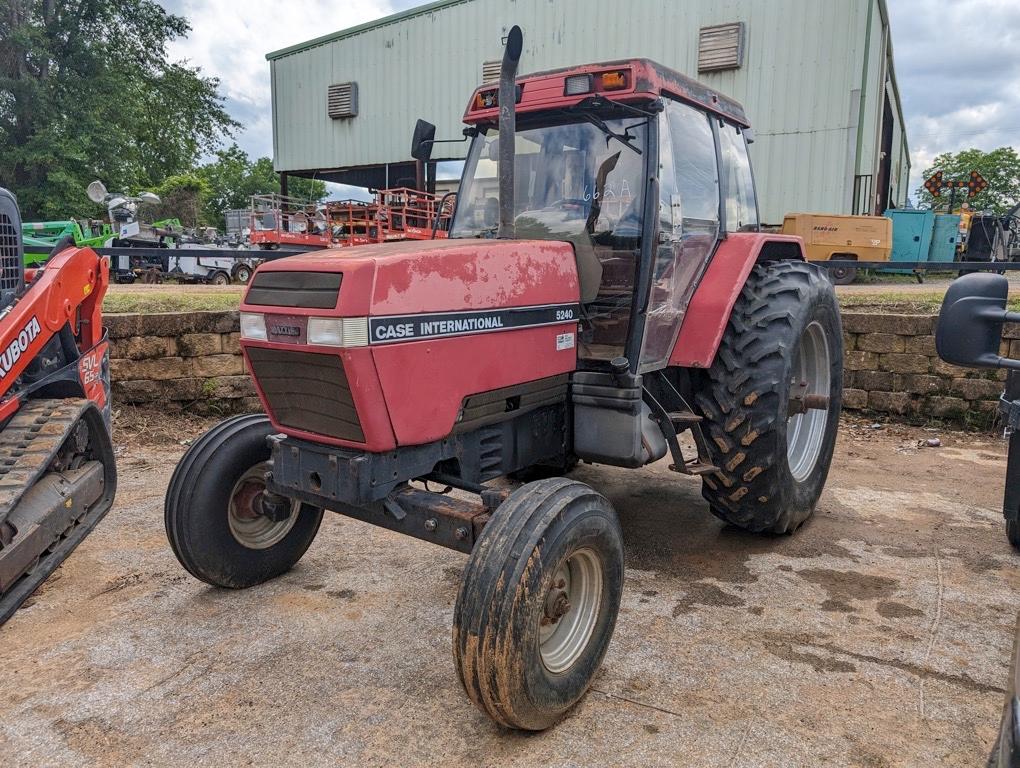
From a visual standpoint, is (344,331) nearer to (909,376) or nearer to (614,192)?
(614,192)

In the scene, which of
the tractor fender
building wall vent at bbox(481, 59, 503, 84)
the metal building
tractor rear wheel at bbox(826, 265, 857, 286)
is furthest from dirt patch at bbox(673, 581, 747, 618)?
building wall vent at bbox(481, 59, 503, 84)

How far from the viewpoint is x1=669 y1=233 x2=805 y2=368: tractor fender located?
360 cm

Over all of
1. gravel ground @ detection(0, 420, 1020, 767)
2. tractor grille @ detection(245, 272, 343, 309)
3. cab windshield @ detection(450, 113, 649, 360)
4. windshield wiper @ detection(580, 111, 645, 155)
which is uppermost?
windshield wiper @ detection(580, 111, 645, 155)

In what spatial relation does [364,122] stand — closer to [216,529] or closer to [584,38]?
[584,38]

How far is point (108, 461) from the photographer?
3.86m

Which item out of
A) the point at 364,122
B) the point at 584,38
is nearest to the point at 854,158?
the point at 584,38

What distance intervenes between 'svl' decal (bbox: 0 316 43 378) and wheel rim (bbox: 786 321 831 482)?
3.85 m

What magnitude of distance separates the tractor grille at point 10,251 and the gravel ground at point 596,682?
134 cm

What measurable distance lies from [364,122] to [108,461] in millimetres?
18673

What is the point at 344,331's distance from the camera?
245 centimetres

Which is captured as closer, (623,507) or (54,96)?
(623,507)

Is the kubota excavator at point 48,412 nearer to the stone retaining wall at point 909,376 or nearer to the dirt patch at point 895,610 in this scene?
the dirt patch at point 895,610

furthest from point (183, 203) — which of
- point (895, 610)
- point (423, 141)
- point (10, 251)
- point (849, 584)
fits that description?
point (895, 610)

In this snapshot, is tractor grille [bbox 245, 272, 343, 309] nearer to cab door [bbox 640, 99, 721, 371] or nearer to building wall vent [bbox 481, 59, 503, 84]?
cab door [bbox 640, 99, 721, 371]
